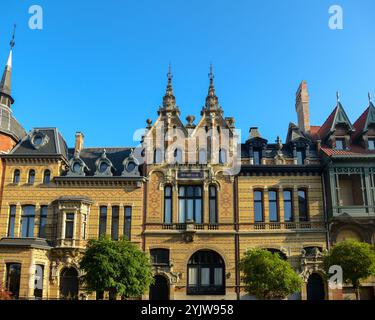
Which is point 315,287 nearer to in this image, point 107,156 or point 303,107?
point 303,107

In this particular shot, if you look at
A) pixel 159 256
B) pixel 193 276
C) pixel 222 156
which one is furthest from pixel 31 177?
pixel 222 156

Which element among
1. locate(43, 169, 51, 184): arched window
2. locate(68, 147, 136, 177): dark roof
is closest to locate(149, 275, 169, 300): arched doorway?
locate(68, 147, 136, 177): dark roof

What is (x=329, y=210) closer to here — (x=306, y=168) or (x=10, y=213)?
(x=306, y=168)

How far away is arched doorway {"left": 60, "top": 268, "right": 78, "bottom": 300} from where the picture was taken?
2991 cm

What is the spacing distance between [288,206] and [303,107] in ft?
33.2

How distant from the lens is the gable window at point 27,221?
3139cm

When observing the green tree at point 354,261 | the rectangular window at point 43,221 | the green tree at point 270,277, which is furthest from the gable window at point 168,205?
the green tree at point 354,261

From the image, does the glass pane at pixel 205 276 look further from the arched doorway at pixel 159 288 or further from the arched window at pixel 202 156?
the arched window at pixel 202 156

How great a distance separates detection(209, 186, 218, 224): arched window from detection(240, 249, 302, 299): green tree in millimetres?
6627

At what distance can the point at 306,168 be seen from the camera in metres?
32.3

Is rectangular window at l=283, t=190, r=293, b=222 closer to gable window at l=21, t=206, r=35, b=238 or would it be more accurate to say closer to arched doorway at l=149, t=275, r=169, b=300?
arched doorway at l=149, t=275, r=169, b=300

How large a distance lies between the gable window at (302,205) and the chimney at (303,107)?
22.5ft

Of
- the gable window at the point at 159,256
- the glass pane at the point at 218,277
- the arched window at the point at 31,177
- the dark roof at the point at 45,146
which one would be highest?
the dark roof at the point at 45,146
